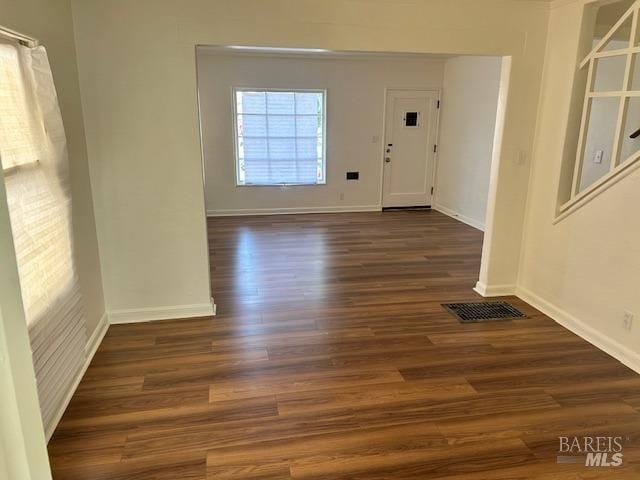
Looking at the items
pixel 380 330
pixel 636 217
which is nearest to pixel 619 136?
pixel 636 217

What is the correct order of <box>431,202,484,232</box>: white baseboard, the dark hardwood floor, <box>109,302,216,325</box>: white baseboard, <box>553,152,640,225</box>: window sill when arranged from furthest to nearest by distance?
<box>431,202,484,232</box>: white baseboard → <box>109,302,216,325</box>: white baseboard → <box>553,152,640,225</box>: window sill → the dark hardwood floor

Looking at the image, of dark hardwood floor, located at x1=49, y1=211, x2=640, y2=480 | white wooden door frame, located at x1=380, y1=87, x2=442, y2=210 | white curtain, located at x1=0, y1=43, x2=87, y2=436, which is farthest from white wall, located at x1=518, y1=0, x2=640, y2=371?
white wooden door frame, located at x1=380, y1=87, x2=442, y2=210

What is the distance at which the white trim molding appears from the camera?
141 inches

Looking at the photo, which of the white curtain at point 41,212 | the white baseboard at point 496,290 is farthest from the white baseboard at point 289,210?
the white curtain at point 41,212

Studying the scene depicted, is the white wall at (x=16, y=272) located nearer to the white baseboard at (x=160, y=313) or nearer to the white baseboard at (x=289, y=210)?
the white baseboard at (x=160, y=313)

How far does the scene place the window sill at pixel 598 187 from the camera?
293cm

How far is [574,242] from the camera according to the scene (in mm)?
3471

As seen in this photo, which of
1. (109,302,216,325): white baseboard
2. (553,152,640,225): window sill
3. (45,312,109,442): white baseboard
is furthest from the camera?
(109,302,216,325): white baseboard

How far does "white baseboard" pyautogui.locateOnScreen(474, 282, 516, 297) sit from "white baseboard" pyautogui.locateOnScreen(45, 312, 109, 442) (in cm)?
327

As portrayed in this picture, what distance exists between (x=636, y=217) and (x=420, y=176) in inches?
213

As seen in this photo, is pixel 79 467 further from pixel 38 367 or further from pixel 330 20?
pixel 330 20

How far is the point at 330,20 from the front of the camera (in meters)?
3.35

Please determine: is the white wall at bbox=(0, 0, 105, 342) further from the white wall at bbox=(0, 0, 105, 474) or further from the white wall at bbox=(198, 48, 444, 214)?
the white wall at bbox=(198, 48, 444, 214)

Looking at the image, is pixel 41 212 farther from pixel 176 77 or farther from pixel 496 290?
pixel 496 290
